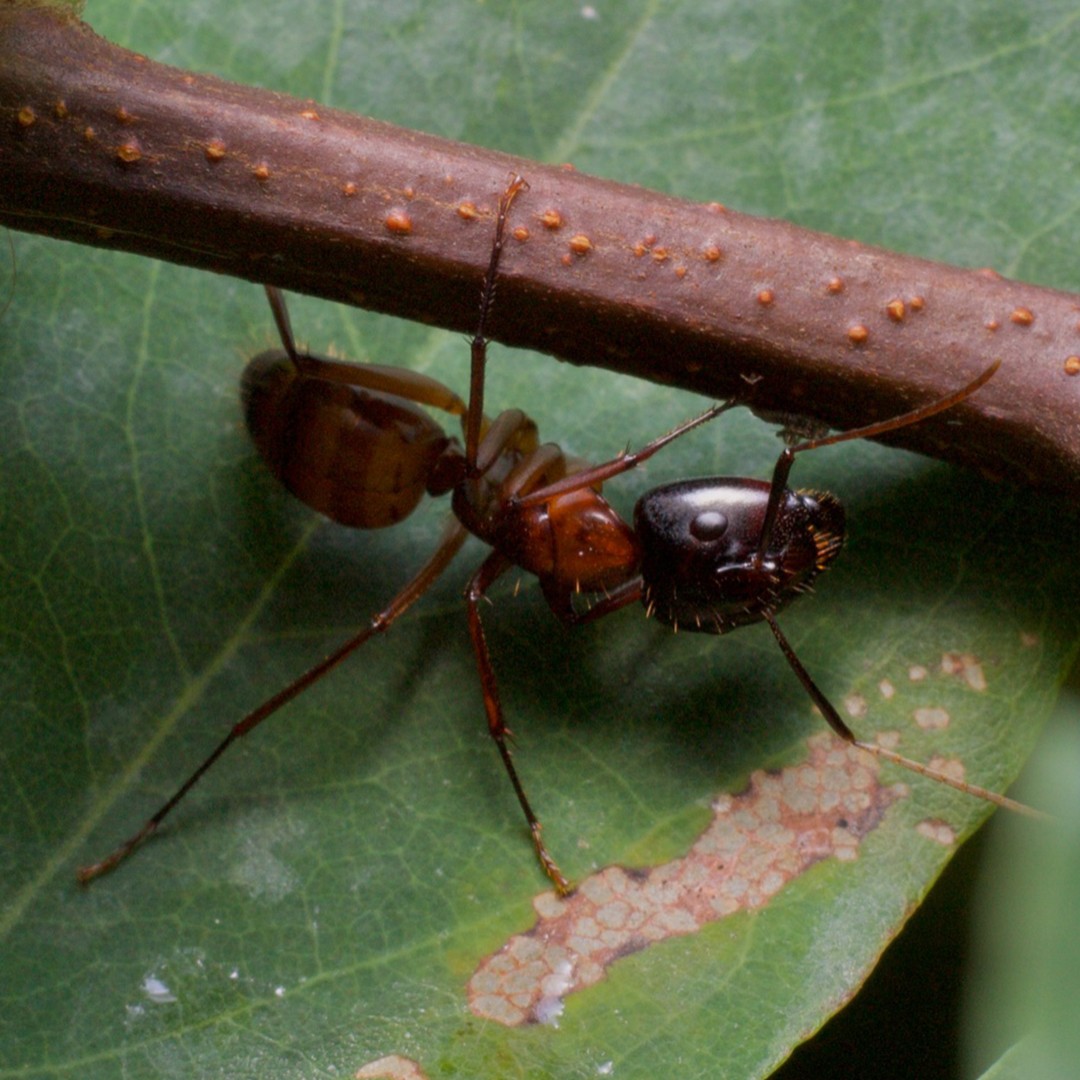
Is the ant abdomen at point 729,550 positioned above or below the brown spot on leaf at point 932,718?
above

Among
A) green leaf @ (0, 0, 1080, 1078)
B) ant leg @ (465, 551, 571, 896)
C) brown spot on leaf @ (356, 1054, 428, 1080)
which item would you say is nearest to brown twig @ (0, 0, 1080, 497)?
green leaf @ (0, 0, 1080, 1078)

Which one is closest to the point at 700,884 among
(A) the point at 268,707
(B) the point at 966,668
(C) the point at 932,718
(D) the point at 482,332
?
(C) the point at 932,718

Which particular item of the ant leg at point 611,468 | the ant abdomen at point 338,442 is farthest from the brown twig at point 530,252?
the ant abdomen at point 338,442

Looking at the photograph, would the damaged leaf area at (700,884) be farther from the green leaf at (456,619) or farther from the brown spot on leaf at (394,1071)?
the brown spot on leaf at (394,1071)

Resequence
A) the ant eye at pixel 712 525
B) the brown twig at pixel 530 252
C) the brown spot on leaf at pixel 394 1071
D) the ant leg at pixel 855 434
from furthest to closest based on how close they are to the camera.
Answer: the ant eye at pixel 712 525, the brown spot on leaf at pixel 394 1071, the ant leg at pixel 855 434, the brown twig at pixel 530 252

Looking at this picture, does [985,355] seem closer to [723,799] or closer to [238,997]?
[723,799]

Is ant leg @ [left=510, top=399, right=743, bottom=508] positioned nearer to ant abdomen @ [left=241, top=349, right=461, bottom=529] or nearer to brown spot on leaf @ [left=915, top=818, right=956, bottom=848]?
ant abdomen @ [left=241, top=349, right=461, bottom=529]

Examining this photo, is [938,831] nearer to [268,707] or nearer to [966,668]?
[966,668]
